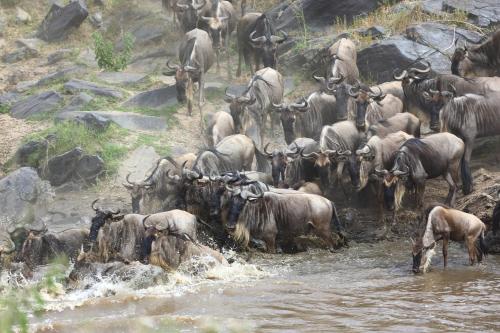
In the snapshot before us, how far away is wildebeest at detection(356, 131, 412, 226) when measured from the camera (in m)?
11.9

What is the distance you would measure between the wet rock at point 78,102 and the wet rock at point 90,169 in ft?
7.65

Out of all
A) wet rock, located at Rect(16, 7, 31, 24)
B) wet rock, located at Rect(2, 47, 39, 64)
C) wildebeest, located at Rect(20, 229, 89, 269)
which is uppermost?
wet rock, located at Rect(16, 7, 31, 24)

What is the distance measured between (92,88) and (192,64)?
2.38m

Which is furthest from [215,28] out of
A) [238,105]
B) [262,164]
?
[262,164]

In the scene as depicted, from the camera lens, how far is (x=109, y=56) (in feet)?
61.7

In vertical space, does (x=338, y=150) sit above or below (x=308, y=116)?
below

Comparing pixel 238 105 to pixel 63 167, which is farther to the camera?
pixel 238 105

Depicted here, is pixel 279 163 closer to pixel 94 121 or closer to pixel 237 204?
pixel 237 204

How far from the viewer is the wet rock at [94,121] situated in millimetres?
15250

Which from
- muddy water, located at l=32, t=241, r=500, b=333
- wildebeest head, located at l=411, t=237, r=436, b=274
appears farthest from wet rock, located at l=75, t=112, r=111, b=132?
wildebeest head, located at l=411, t=237, r=436, b=274

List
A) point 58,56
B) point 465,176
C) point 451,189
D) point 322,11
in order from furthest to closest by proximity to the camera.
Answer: point 58,56, point 322,11, point 465,176, point 451,189

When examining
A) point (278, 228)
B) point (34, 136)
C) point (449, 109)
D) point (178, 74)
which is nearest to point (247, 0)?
point (178, 74)

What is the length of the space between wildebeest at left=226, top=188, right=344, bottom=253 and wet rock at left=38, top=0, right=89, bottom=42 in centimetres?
1206

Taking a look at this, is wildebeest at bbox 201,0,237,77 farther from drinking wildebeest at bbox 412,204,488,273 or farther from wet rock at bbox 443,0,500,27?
drinking wildebeest at bbox 412,204,488,273
